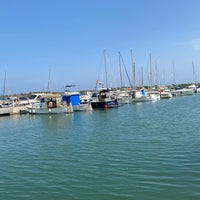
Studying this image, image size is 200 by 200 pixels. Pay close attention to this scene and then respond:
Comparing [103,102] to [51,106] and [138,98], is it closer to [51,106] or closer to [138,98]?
[51,106]

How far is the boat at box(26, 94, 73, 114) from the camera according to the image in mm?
47969

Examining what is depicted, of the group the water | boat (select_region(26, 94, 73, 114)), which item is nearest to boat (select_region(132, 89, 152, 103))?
boat (select_region(26, 94, 73, 114))

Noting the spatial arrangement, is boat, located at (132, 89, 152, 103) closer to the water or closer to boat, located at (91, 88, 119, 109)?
boat, located at (91, 88, 119, 109)

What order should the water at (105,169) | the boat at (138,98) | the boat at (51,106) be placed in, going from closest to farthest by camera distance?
the water at (105,169), the boat at (51,106), the boat at (138,98)

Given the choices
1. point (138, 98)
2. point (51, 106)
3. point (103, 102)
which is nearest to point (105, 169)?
point (51, 106)

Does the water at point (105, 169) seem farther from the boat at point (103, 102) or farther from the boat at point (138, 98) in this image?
the boat at point (138, 98)

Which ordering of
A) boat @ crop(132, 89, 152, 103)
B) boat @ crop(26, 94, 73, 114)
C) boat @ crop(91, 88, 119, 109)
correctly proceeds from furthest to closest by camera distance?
1. boat @ crop(132, 89, 152, 103)
2. boat @ crop(91, 88, 119, 109)
3. boat @ crop(26, 94, 73, 114)

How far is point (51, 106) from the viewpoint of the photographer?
49.8 m

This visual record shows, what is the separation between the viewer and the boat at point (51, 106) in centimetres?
4797

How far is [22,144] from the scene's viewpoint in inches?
854

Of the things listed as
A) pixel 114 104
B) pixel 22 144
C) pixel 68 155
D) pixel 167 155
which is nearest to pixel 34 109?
pixel 114 104

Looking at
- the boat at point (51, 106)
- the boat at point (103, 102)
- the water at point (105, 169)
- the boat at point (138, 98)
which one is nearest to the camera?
the water at point (105, 169)

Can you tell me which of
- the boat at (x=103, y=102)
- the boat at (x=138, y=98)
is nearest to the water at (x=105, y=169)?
the boat at (x=103, y=102)

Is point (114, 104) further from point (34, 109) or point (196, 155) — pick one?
point (196, 155)
